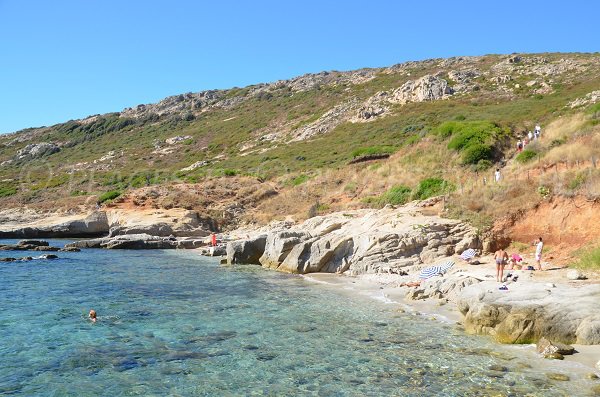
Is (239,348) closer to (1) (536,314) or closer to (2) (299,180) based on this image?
(1) (536,314)

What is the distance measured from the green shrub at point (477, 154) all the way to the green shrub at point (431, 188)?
4240 mm

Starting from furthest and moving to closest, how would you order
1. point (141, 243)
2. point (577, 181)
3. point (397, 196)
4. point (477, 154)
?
1. point (141, 243)
2. point (477, 154)
3. point (397, 196)
4. point (577, 181)

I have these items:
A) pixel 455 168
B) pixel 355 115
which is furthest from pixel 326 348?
pixel 355 115

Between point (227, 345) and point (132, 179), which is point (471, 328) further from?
point (132, 179)

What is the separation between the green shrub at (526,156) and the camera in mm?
25453

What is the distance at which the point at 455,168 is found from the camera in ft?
102

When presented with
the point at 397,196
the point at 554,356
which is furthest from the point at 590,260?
the point at 397,196

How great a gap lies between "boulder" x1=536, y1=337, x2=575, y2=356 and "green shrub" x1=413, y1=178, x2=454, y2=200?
16965mm

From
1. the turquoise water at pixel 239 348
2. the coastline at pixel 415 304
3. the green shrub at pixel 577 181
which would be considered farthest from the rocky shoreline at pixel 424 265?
the green shrub at pixel 577 181

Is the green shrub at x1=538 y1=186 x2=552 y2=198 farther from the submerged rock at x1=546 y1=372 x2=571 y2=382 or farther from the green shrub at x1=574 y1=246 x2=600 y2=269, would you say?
the submerged rock at x1=546 y1=372 x2=571 y2=382

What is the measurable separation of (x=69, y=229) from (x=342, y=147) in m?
31.5

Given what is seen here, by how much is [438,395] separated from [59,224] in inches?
1696

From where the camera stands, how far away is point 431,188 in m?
27.2

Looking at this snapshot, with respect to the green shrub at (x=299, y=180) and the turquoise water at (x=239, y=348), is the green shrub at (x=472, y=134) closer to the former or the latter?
the green shrub at (x=299, y=180)
